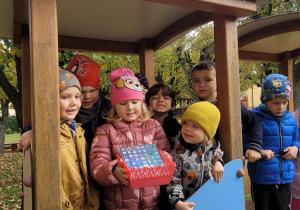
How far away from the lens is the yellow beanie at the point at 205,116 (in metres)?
2.16

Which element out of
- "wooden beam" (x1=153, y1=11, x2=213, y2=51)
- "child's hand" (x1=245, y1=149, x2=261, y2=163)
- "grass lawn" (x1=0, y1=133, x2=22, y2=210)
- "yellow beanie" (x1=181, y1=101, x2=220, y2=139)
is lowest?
"grass lawn" (x1=0, y1=133, x2=22, y2=210)

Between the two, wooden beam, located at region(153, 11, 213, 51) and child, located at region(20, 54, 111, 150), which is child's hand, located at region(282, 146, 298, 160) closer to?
wooden beam, located at region(153, 11, 213, 51)

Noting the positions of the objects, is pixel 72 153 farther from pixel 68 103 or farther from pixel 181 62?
pixel 181 62

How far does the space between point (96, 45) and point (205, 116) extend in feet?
7.23

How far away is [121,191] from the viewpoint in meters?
2.04

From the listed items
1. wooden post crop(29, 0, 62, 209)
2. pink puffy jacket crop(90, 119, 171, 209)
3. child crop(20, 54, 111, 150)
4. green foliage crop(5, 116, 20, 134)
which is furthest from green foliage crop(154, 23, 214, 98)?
green foliage crop(5, 116, 20, 134)

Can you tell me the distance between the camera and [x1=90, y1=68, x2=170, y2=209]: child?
1.96 m

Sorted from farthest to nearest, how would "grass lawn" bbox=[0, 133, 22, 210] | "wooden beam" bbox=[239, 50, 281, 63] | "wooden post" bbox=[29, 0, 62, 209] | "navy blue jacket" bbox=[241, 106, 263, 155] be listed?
"grass lawn" bbox=[0, 133, 22, 210] < "wooden beam" bbox=[239, 50, 281, 63] < "navy blue jacket" bbox=[241, 106, 263, 155] < "wooden post" bbox=[29, 0, 62, 209]

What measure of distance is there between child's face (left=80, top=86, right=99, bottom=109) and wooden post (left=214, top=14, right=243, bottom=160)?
1.13 metres

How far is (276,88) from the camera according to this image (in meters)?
2.81

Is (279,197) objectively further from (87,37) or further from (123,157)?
(87,37)

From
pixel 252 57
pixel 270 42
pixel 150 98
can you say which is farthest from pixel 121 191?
pixel 252 57

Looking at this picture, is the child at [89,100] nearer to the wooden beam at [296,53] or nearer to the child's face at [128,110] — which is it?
the child's face at [128,110]

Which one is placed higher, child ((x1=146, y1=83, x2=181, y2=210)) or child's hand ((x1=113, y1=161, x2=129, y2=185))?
child ((x1=146, y1=83, x2=181, y2=210))
